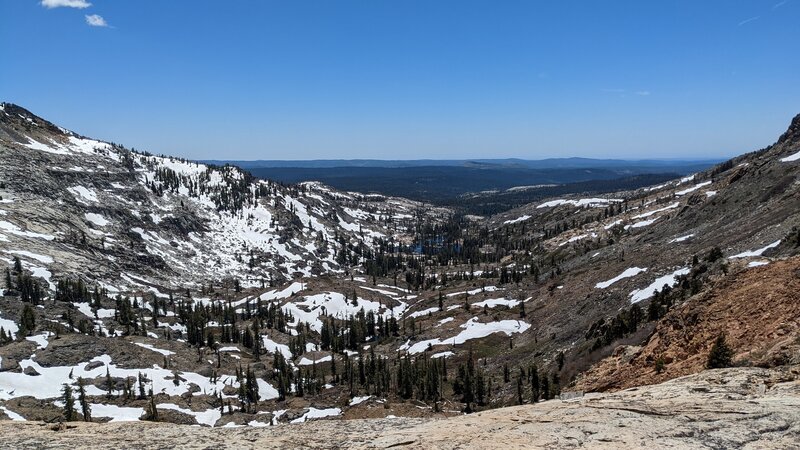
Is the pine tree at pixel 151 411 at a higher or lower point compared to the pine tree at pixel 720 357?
lower

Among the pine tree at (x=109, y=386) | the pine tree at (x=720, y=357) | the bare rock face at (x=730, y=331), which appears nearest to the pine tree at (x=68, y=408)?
the pine tree at (x=109, y=386)

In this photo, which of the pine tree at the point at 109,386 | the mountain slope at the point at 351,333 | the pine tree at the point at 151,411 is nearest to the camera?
the mountain slope at the point at 351,333

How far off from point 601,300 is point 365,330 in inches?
3817

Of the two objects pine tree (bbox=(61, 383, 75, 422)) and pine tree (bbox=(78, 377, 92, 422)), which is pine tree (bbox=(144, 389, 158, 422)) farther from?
pine tree (bbox=(61, 383, 75, 422))

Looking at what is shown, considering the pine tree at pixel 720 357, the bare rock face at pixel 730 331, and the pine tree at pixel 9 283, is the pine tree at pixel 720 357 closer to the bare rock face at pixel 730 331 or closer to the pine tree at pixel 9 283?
the bare rock face at pixel 730 331

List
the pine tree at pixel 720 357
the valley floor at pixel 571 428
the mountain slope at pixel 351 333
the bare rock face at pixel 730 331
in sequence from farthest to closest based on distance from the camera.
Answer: the mountain slope at pixel 351 333 → the bare rock face at pixel 730 331 → the pine tree at pixel 720 357 → the valley floor at pixel 571 428

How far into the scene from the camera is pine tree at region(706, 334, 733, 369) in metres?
26.0

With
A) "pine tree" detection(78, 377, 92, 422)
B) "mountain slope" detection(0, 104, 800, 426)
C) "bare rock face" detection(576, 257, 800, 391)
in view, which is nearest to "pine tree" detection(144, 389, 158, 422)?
"mountain slope" detection(0, 104, 800, 426)

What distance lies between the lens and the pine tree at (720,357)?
26.0 m

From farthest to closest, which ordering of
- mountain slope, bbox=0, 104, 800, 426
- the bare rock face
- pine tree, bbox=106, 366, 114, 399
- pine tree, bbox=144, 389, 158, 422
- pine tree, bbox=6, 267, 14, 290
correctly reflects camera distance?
pine tree, bbox=6, 267, 14, 290, pine tree, bbox=106, 366, 114, 399, pine tree, bbox=144, 389, 158, 422, mountain slope, bbox=0, 104, 800, 426, the bare rock face

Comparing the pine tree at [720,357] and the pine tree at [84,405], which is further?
the pine tree at [84,405]

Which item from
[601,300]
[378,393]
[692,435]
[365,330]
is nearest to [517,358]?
[601,300]

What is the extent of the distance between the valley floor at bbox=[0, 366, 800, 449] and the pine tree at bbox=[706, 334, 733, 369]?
197cm

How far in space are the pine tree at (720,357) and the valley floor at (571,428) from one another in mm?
1966
